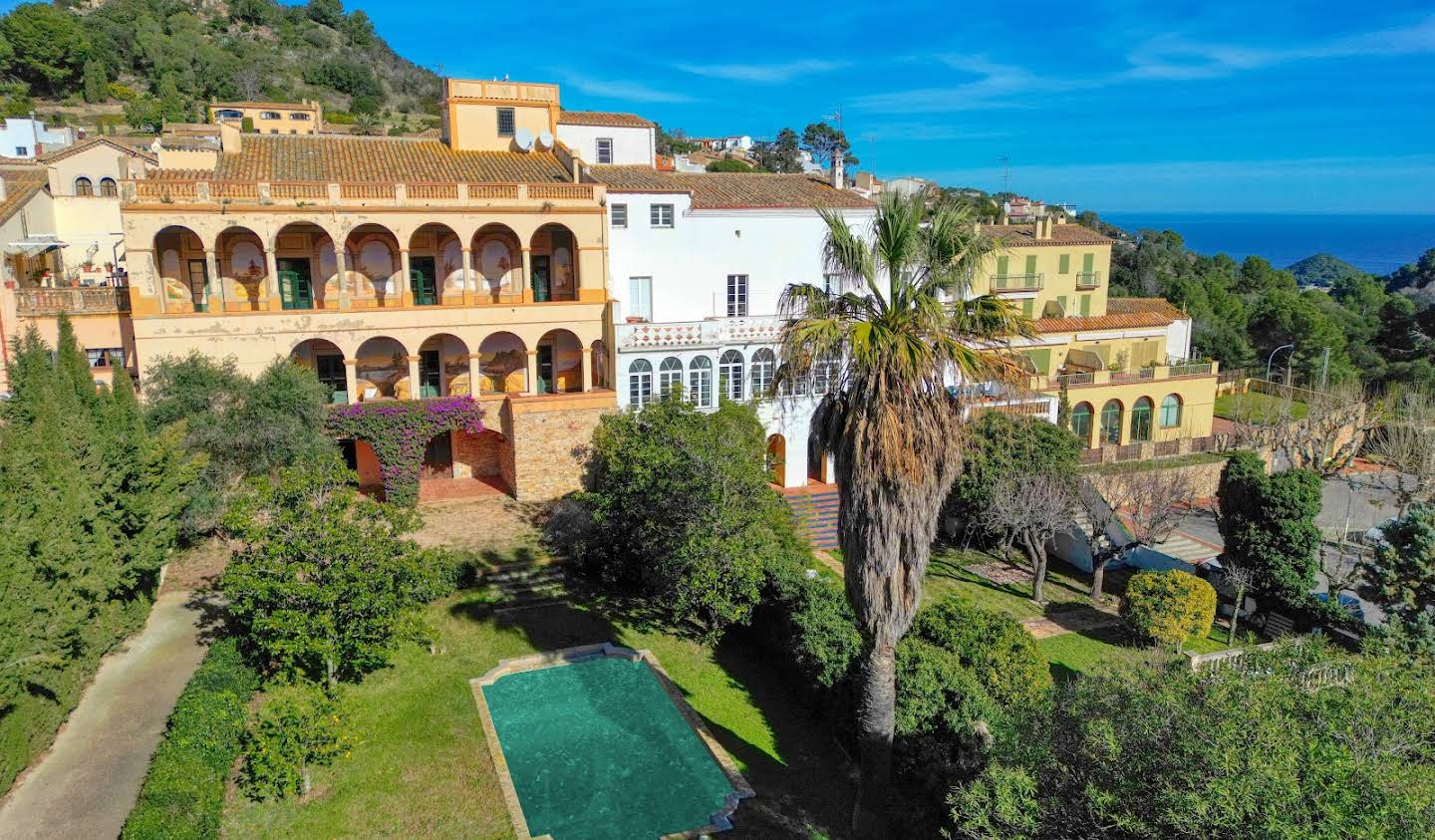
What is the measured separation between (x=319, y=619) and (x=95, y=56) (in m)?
103

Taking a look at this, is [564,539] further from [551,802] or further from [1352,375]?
[1352,375]

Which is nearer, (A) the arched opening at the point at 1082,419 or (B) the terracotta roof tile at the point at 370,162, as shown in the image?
(B) the terracotta roof tile at the point at 370,162

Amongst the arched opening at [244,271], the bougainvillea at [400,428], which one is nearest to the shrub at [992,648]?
the bougainvillea at [400,428]

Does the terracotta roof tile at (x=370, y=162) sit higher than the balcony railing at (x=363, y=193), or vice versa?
the terracotta roof tile at (x=370, y=162)

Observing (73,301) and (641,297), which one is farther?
(641,297)

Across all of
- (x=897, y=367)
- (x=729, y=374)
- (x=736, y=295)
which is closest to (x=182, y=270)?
(x=729, y=374)

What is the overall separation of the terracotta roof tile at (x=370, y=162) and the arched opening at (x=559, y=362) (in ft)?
21.5

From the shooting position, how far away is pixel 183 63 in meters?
96.2

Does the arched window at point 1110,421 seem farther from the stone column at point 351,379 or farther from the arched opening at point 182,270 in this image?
the arched opening at point 182,270

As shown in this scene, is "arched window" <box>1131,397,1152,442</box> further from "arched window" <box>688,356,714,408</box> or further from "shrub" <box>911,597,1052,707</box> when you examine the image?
"shrub" <box>911,597,1052,707</box>

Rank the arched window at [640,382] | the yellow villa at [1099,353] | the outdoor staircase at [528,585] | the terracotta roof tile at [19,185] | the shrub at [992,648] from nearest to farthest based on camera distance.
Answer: the shrub at [992,648], the outdoor staircase at [528,585], the terracotta roof tile at [19,185], the arched window at [640,382], the yellow villa at [1099,353]

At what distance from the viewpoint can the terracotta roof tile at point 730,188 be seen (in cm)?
3691

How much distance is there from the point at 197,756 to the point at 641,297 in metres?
24.9

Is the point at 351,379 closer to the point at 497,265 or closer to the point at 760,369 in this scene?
the point at 497,265
